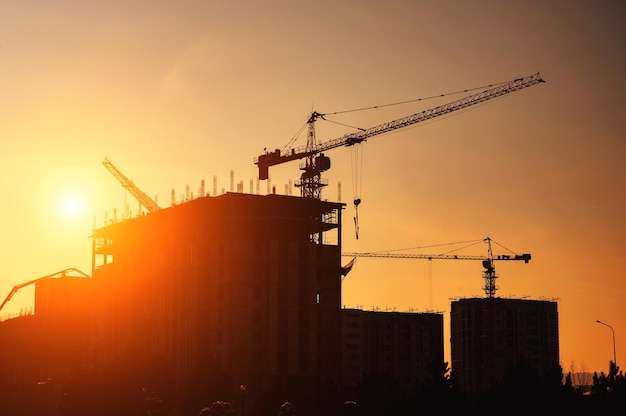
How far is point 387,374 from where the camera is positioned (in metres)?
134

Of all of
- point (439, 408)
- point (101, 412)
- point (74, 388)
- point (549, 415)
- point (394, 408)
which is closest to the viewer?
point (439, 408)

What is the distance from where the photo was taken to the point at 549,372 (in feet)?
372

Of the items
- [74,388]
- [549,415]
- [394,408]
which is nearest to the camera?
[549,415]

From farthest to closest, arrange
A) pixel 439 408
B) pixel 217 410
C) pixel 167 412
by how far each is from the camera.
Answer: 1. pixel 167 412
2. pixel 217 410
3. pixel 439 408

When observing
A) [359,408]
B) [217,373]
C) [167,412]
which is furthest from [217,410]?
[217,373]

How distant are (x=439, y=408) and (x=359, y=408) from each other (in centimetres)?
2455

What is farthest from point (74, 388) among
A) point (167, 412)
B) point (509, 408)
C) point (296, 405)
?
point (509, 408)

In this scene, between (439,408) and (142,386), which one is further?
(142,386)

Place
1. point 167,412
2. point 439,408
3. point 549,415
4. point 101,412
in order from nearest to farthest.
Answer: point 439,408 → point 549,415 → point 167,412 → point 101,412

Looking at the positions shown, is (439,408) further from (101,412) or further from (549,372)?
(101,412)

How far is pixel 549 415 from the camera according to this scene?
362 feet

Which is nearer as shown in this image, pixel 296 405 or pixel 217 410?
pixel 217 410

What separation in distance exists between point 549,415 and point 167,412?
187 ft

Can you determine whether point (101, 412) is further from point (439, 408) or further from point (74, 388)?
point (439, 408)
